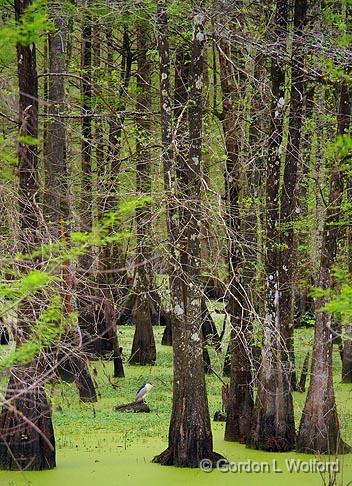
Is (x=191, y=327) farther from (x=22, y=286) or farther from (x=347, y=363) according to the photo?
(x=347, y=363)

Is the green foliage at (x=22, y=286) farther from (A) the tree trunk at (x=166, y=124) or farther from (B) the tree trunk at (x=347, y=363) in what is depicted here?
(B) the tree trunk at (x=347, y=363)

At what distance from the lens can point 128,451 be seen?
1373cm

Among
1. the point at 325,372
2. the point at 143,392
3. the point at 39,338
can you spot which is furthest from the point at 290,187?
the point at 39,338

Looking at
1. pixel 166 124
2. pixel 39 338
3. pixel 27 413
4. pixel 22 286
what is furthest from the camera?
pixel 166 124

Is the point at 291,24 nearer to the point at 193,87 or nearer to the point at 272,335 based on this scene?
the point at 193,87

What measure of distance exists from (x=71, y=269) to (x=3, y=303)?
2.01 meters

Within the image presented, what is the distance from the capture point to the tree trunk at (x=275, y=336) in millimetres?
13898

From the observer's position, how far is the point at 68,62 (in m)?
21.8

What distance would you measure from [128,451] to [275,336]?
8.27 ft

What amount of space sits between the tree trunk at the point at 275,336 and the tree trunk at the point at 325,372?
0.43 metres

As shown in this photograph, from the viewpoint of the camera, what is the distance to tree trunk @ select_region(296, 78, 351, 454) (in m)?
13.4

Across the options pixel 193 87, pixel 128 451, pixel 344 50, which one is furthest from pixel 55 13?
pixel 128 451

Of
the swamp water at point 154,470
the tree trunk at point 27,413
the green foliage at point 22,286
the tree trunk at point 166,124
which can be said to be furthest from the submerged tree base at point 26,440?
the green foliage at point 22,286

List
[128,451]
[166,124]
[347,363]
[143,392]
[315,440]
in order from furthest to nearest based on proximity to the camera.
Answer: [347,363] → [143,392] → [128,451] → [315,440] → [166,124]
